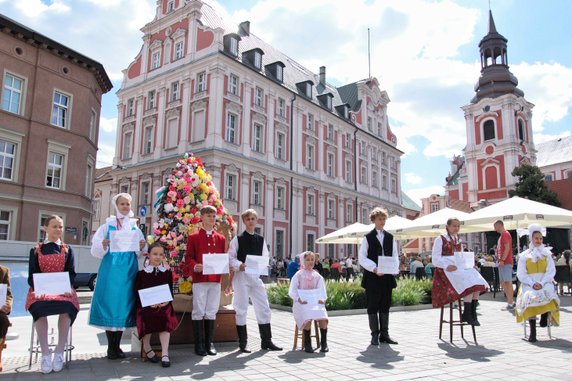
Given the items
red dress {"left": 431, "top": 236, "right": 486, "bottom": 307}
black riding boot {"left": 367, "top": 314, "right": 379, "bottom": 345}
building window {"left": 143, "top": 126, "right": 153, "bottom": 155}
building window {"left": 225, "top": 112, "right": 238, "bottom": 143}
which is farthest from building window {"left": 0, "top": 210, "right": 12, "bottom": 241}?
red dress {"left": 431, "top": 236, "right": 486, "bottom": 307}

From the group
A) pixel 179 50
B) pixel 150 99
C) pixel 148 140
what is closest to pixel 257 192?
pixel 148 140

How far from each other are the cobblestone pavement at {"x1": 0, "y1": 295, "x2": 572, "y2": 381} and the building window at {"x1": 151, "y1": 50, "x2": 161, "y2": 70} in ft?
101

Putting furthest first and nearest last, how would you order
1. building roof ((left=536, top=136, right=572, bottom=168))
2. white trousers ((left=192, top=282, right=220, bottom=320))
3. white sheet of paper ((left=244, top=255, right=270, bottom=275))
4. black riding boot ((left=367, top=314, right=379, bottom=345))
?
building roof ((left=536, top=136, right=572, bottom=168))
black riding boot ((left=367, top=314, right=379, bottom=345))
white sheet of paper ((left=244, top=255, right=270, bottom=275))
white trousers ((left=192, top=282, right=220, bottom=320))

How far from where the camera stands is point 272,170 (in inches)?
1367

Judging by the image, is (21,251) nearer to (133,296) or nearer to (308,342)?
(133,296)

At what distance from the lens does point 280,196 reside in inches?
1417

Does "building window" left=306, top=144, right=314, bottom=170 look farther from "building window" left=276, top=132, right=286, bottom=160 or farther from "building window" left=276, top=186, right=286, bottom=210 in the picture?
"building window" left=276, top=186, right=286, bottom=210

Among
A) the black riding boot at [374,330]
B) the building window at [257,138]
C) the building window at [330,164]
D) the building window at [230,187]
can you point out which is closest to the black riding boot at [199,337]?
the black riding boot at [374,330]

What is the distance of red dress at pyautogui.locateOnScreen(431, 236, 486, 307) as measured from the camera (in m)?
7.16

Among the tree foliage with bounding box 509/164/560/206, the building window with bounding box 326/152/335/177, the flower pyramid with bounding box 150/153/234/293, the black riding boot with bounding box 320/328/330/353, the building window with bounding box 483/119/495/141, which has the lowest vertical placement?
the black riding boot with bounding box 320/328/330/353

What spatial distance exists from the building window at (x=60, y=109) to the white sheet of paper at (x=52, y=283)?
2099 centimetres

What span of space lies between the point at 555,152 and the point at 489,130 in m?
20.6

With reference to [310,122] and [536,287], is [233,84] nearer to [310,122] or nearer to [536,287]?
[310,122]

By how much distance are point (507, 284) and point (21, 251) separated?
45.3ft
